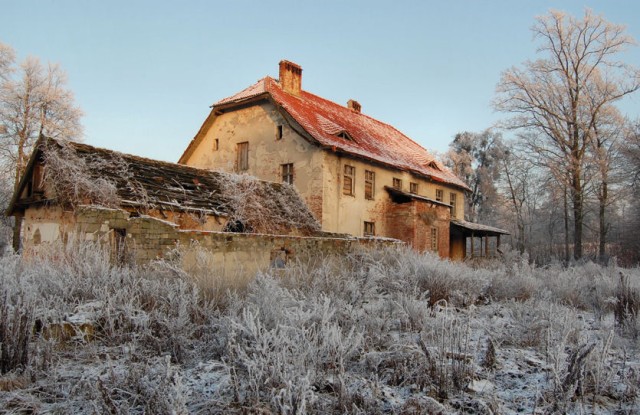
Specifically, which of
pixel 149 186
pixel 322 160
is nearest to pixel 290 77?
pixel 322 160

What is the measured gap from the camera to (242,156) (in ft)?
71.6

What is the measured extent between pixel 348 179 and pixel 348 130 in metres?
3.65

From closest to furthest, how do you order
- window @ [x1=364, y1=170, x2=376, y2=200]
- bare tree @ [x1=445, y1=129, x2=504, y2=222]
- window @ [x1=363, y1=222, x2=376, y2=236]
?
1. window @ [x1=363, y1=222, x2=376, y2=236]
2. window @ [x1=364, y1=170, x2=376, y2=200]
3. bare tree @ [x1=445, y1=129, x2=504, y2=222]

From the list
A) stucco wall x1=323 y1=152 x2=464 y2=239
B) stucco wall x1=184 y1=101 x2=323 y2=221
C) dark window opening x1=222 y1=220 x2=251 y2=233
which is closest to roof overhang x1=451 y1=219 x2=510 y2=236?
stucco wall x1=323 y1=152 x2=464 y2=239

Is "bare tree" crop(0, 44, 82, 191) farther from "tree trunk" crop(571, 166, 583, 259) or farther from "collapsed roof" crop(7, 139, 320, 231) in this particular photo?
"tree trunk" crop(571, 166, 583, 259)

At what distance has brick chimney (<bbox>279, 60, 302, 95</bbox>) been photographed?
2242 cm

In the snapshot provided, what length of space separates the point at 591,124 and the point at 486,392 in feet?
87.9

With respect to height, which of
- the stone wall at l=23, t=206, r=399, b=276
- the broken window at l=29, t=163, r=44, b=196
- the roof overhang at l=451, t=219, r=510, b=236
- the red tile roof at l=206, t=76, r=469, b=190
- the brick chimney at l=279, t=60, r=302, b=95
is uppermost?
the brick chimney at l=279, t=60, r=302, b=95

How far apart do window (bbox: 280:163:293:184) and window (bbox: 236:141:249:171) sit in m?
2.32

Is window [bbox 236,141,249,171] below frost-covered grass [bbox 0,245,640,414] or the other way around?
the other way around

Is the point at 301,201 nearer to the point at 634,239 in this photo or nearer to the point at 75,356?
the point at 75,356

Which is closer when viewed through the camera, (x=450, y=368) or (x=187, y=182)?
Answer: (x=450, y=368)

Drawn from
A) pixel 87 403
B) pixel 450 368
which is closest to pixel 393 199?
pixel 450 368

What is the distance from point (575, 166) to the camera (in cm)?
2488
